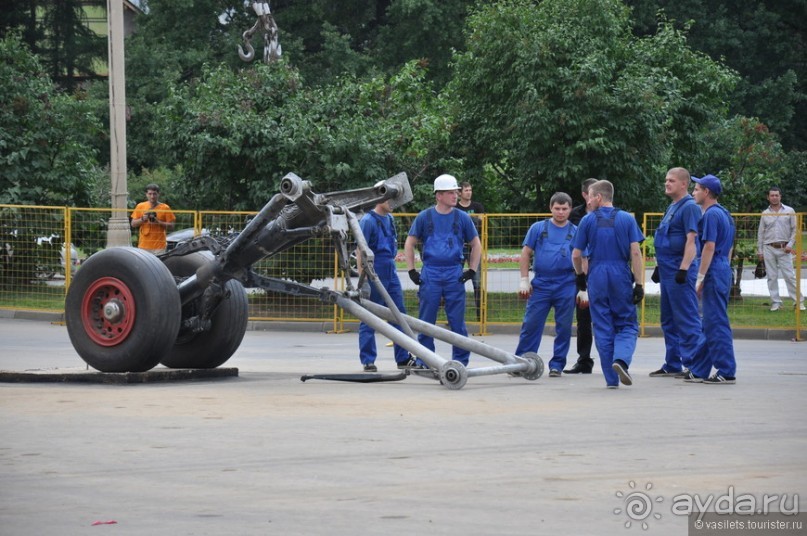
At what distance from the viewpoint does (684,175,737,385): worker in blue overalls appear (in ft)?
41.7

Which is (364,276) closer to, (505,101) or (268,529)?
(268,529)

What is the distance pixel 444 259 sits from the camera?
44.9ft

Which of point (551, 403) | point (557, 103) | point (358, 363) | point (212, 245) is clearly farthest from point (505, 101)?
point (551, 403)

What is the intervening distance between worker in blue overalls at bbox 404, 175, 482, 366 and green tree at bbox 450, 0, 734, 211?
388 inches

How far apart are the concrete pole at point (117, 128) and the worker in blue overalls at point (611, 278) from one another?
30.3 feet

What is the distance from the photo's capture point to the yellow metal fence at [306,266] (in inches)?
810

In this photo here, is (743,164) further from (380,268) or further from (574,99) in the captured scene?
(380,268)

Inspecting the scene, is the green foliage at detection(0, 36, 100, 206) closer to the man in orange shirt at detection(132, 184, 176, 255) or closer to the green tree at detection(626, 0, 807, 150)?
the man in orange shirt at detection(132, 184, 176, 255)

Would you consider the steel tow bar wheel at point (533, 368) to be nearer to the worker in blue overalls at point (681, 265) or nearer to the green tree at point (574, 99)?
the worker in blue overalls at point (681, 265)

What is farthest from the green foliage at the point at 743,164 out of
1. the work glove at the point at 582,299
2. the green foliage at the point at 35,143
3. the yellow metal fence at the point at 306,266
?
the work glove at the point at 582,299

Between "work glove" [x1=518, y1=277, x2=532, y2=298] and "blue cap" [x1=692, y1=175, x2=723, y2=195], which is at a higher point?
"blue cap" [x1=692, y1=175, x2=723, y2=195]

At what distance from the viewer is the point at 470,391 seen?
12000 millimetres

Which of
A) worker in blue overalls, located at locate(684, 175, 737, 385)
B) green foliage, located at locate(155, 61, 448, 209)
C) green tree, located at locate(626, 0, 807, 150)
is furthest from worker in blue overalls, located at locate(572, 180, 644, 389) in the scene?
green tree, located at locate(626, 0, 807, 150)

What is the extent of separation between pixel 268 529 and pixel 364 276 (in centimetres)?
650
